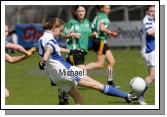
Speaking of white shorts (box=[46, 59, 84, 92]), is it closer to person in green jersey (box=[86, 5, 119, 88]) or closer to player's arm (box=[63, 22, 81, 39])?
player's arm (box=[63, 22, 81, 39])

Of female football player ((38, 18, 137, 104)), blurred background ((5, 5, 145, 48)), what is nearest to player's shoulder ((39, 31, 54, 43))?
female football player ((38, 18, 137, 104))

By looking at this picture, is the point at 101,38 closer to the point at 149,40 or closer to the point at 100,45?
the point at 100,45

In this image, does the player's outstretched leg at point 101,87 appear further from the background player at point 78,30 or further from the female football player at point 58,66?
the background player at point 78,30

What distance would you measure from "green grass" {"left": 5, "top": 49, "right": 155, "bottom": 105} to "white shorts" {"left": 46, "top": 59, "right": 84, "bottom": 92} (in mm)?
1281

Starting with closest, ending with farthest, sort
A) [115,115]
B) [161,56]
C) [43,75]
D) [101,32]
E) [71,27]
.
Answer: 1. [115,115]
2. [161,56]
3. [71,27]
4. [101,32]
5. [43,75]

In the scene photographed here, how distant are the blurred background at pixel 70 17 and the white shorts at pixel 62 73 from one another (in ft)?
64.0

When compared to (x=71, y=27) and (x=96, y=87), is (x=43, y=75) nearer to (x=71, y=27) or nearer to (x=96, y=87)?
(x=71, y=27)

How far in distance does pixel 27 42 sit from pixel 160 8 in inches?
859

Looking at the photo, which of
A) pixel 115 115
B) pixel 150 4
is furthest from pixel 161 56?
pixel 115 115

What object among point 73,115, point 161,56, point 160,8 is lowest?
point 73,115

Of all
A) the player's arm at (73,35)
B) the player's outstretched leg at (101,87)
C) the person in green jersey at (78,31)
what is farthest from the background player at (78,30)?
the player's outstretched leg at (101,87)

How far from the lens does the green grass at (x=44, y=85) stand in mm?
12016

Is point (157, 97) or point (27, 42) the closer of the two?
point (157, 97)

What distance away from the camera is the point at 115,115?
976cm
